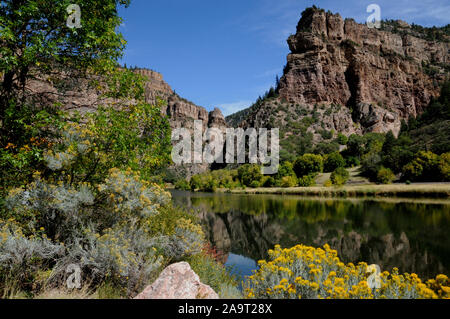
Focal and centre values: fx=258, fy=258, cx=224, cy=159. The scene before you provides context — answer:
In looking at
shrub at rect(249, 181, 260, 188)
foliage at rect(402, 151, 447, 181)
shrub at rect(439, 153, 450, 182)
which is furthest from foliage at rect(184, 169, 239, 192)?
shrub at rect(439, 153, 450, 182)

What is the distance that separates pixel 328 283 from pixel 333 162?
3432 inches

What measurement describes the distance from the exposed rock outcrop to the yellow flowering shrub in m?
1.00

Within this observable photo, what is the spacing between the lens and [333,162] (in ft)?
277

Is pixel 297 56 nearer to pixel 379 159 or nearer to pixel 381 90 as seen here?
pixel 381 90

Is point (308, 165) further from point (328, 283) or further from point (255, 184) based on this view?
point (328, 283)

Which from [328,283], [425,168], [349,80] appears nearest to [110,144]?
[328,283]

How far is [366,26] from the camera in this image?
159500 millimetres

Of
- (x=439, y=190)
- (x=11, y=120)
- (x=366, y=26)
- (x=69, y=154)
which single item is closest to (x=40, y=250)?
(x=69, y=154)

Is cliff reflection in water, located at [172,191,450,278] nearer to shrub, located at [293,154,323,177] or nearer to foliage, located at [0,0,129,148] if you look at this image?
foliage, located at [0,0,129,148]

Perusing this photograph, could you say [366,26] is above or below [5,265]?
above

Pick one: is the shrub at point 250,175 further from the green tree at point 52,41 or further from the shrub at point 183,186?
the green tree at point 52,41

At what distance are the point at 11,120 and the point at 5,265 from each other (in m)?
3.22

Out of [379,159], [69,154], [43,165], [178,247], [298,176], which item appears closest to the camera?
[69,154]

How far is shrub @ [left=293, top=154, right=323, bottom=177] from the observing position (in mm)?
80463
